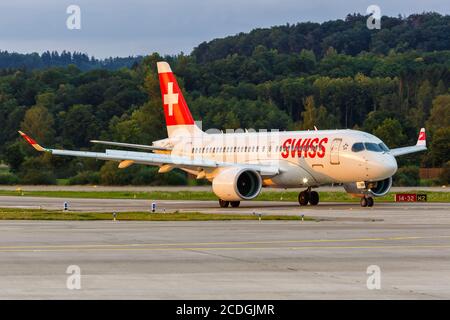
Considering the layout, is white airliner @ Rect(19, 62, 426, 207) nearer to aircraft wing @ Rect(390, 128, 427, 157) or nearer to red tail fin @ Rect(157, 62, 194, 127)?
aircraft wing @ Rect(390, 128, 427, 157)

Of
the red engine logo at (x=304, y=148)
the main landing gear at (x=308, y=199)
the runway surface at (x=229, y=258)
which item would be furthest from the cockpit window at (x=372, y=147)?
the runway surface at (x=229, y=258)

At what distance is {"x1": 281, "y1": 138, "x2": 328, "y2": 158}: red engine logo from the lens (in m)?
57.0

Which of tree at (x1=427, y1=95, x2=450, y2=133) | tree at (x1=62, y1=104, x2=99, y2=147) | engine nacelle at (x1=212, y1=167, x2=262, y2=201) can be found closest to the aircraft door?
engine nacelle at (x1=212, y1=167, x2=262, y2=201)

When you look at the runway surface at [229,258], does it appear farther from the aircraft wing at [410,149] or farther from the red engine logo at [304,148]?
the aircraft wing at [410,149]

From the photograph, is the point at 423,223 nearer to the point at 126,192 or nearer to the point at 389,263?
the point at 389,263

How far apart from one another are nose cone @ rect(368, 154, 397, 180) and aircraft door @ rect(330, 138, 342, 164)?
79.1 inches

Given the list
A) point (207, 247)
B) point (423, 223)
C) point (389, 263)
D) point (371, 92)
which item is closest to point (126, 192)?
point (423, 223)

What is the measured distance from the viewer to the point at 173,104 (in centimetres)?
6750

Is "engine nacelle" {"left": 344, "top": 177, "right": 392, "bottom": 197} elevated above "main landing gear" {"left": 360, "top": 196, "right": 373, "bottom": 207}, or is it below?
above

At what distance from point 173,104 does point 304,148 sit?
1237cm

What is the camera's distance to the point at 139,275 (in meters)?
22.8

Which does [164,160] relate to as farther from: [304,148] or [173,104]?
[173,104]

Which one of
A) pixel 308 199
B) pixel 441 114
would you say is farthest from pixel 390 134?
pixel 308 199
